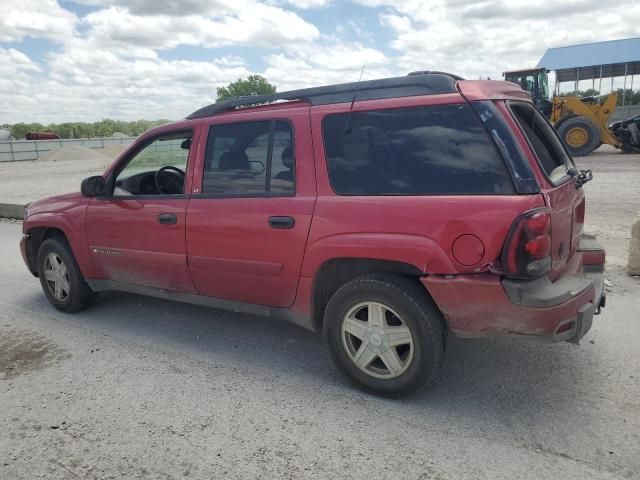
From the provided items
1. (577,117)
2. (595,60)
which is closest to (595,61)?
(595,60)

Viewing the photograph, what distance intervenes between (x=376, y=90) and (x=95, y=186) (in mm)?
2578

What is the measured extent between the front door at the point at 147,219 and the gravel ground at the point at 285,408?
554mm

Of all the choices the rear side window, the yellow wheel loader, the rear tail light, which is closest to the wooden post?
the rear tail light

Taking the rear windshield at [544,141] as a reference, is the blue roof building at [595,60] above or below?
above

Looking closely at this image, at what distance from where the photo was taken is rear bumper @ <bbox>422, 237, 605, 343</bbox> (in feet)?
9.04

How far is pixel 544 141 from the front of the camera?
357 centimetres

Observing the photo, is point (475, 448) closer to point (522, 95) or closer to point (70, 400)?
point (522, 95)

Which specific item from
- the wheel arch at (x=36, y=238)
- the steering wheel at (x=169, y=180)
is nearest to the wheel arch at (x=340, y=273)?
the steering wheel at (x=169, y=180)

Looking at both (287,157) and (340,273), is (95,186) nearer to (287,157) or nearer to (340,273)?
(287,157)

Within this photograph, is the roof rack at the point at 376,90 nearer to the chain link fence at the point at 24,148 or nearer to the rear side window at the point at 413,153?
the rear side window at the point at 413,153

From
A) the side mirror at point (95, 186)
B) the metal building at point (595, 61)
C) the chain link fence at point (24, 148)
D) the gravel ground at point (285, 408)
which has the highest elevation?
the metal building at point (595, 61)

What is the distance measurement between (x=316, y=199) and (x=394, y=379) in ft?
3.96

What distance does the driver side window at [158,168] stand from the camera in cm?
420

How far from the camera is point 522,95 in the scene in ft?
11.2
